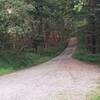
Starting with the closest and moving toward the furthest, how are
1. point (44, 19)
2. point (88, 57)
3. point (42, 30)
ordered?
point (88, 57), point (44, 19), point (42, 30)

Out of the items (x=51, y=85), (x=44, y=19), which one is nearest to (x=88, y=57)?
(x=44, y=19)

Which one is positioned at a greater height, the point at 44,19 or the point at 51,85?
the point at 44,19

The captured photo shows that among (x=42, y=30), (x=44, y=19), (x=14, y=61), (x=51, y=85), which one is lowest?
(x=14, y=61)

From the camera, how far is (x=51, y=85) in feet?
35.6

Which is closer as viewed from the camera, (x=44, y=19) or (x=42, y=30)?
(x=44, y=19)

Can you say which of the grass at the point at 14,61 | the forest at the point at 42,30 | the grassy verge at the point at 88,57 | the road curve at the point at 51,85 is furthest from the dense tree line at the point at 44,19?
the road curve at the point at 51,85

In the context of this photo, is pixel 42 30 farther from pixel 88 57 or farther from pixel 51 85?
pixel 51 85

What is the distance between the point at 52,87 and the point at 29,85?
968mm

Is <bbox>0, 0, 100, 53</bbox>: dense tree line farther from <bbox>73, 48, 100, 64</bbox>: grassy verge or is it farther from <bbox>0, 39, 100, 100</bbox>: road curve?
<bbox>0, 39, 100, 100</bbox>: road curve

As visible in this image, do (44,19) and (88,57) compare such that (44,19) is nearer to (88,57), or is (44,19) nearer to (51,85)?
(88,57)

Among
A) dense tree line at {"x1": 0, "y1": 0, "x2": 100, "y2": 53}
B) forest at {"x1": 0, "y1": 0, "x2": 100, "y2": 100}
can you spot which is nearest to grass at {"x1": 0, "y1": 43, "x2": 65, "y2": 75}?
forest at {"x1": 0, "y1": 0, "x2": 100, "y2": 100}

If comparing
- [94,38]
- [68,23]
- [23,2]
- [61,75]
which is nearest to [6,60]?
[23,2]

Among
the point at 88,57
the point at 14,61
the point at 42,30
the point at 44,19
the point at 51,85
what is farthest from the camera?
the point at 42,30

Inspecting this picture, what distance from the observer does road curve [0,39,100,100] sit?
9.04 m
